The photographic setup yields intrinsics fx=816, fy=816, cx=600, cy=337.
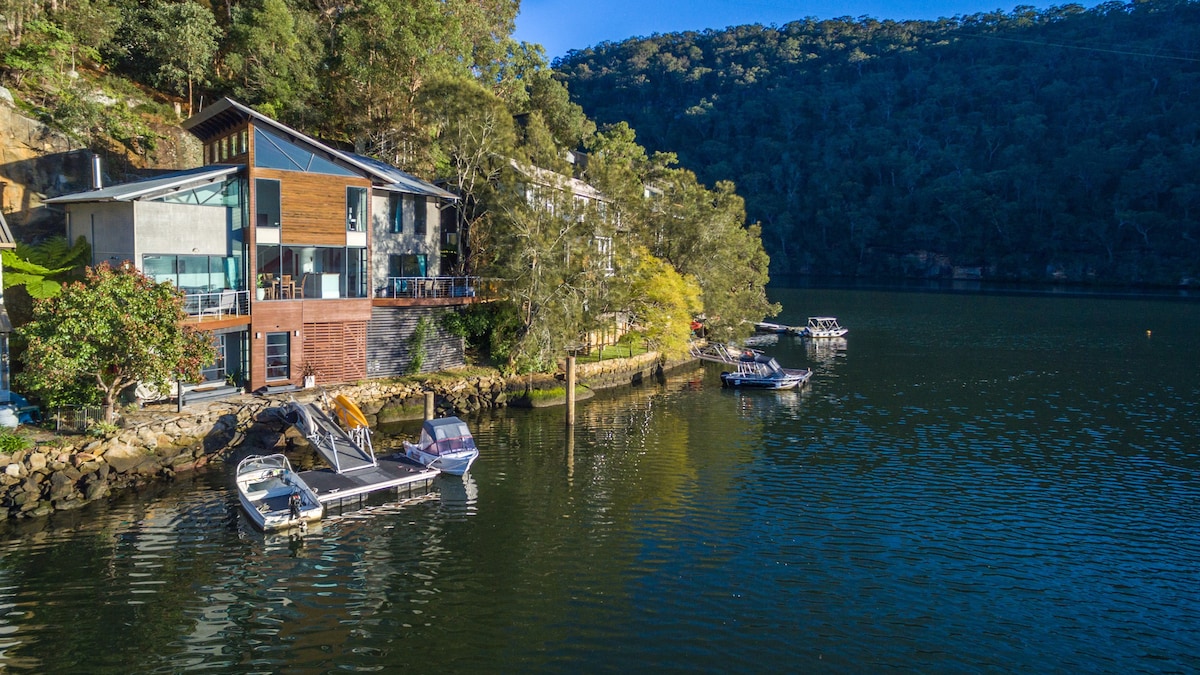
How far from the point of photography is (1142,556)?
28.7 metres

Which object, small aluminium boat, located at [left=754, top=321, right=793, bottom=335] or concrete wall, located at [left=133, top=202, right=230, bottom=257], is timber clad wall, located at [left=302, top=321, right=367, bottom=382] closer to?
concrete wall, located at [left=133, top=202, right=230, bottom=257]

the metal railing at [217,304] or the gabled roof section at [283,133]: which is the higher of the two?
the gabled roof section at [283,133]

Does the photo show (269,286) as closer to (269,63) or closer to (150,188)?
(150,188)

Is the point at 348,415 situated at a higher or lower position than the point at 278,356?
lower

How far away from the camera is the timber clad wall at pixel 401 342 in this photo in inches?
1825

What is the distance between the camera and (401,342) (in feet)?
156

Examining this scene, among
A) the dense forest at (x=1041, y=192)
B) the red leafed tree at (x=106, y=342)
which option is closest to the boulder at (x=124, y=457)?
the red leafed tree at (x=106, y=342)

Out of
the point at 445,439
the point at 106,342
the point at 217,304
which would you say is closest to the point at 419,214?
the point at 217,304

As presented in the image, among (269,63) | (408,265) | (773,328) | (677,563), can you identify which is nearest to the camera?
(677,563)

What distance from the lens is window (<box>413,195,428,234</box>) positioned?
51.1 m

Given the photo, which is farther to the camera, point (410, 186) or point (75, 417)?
point (410, 186)

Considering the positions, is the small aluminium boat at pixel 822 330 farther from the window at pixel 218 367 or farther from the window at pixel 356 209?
the window at pixel 218 367

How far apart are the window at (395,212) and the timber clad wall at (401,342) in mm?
5623

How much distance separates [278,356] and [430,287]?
11055mm
